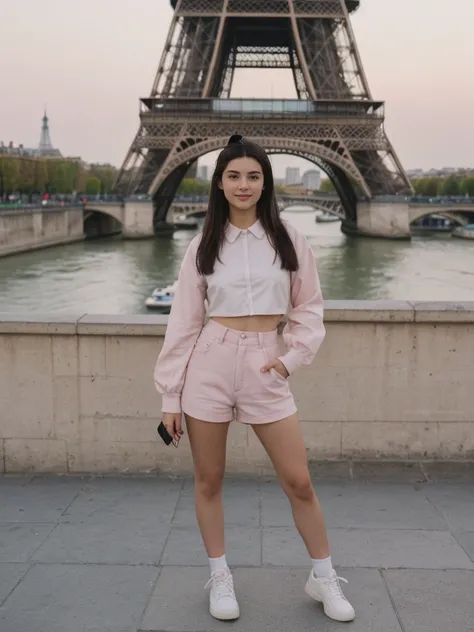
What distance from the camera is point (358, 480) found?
14.9ft

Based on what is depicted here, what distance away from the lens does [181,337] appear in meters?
3.02

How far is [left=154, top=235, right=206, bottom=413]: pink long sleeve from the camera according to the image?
3012 mm

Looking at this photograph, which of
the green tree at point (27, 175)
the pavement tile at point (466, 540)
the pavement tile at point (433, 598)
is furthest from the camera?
the green tree at point (27, 175)

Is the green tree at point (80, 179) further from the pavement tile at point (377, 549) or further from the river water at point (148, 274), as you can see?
the pavement tile at point (377, 549)

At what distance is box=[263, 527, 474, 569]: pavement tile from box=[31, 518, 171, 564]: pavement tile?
0.52m

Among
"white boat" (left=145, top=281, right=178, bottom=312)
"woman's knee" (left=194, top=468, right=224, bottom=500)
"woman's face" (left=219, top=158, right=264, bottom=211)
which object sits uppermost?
"woman's face" (left=219, top=158, right=264, bottom=211)

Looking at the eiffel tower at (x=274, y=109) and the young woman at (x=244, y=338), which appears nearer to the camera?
the young woman at (x=244, y=338)

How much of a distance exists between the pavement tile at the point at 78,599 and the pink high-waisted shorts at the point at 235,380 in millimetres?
806

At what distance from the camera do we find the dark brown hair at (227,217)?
116 inches

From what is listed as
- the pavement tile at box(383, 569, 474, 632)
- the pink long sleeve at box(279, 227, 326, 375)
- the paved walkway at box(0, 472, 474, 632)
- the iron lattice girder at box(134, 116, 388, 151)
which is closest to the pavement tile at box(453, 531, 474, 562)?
the paved walkway at box(0, 472, 474, 632)

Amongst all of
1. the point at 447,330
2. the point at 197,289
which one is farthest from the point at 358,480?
the point at 197,289

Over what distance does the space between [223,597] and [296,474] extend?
1.80 ft

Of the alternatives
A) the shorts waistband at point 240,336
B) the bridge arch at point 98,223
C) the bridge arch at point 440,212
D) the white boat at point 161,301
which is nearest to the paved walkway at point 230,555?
the shorts waistband at point 240,336

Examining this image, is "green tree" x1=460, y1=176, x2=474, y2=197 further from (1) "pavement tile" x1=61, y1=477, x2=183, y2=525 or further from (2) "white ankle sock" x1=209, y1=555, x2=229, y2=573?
(2) "white ankle sock" x1=209, y1=555, x2=229, y2=573
